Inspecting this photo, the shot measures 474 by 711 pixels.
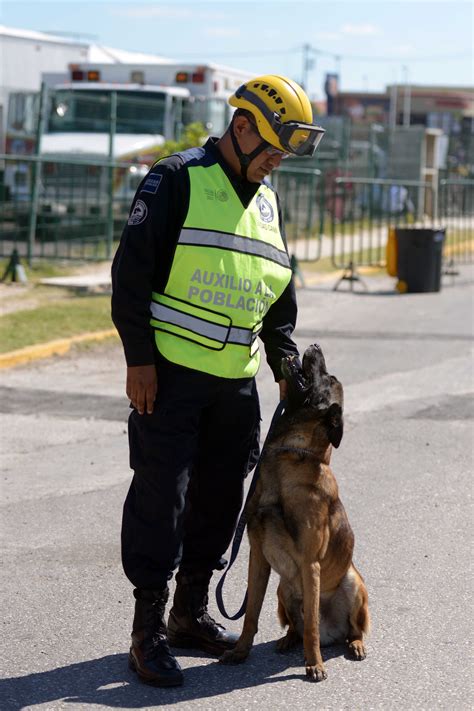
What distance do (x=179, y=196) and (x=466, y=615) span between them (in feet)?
6.74

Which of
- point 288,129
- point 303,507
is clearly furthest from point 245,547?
point 288,129

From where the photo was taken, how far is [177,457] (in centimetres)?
392

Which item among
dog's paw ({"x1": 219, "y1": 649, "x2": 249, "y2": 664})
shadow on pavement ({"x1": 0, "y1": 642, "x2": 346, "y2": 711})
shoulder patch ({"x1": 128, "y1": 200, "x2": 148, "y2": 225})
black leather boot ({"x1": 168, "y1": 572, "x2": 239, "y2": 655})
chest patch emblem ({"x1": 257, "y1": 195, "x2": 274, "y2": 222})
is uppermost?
chest patch emblem ({"x1": 257, "y1": 195, "x2": 274, "y2": 222})

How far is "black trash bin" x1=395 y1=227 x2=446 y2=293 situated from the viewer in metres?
16.3

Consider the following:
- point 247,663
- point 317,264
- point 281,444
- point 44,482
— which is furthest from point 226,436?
point 317,264

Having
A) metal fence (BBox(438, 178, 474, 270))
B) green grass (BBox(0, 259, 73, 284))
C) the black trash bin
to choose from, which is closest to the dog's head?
green grass (BBox(0, 259, 73, 284))

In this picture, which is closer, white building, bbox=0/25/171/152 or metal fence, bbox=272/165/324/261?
metal fence, bbox=272/165/324/261

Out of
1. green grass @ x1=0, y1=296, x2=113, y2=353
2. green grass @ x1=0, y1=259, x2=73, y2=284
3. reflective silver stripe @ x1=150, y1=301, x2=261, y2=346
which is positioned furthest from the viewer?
green grass @ x1=0, y1=259, x2=73, y2=284

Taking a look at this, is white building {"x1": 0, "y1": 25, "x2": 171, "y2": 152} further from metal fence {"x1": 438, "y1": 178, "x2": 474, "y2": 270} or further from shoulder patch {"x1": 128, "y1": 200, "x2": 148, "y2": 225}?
shoulder patch {"x1": 128, "y1": 200, "x2": 148, "y2": 225}

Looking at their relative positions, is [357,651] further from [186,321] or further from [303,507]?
[186,321]

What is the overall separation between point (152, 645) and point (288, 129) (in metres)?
1.74

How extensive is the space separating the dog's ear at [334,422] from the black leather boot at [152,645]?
0.76m

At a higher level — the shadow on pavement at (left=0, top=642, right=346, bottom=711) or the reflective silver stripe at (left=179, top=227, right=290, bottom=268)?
the reflective silver stripe at (left=179, top=227, right=290, bottom=268)

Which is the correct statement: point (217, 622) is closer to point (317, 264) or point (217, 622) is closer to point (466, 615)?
point (466, 615)
